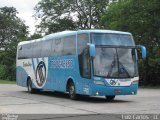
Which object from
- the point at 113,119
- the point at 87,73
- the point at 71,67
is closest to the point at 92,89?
the point at 87,73

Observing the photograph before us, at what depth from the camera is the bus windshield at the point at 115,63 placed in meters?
20.7

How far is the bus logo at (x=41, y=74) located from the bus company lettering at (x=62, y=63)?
5.84 ft

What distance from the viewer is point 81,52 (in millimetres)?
21719

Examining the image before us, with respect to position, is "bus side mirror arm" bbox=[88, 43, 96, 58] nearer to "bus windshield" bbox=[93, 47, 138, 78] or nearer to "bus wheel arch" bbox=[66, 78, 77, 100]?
"bus windshield" bbox=[93, 47, 138, 78]

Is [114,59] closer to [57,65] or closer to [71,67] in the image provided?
[71,67]

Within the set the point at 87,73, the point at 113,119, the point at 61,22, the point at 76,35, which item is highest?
the point at 61,22

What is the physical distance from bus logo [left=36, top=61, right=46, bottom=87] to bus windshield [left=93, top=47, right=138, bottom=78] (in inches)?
274

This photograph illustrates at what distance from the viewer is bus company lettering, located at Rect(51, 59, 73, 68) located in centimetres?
2298

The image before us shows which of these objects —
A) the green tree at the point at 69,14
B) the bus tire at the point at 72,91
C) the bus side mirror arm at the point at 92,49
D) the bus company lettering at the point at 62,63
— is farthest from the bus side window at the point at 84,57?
the green tree at the point at 69,14

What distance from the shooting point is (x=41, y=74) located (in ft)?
91.0

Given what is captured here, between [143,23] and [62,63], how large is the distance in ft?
67.6

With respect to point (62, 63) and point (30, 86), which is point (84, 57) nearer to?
point (62, 63)

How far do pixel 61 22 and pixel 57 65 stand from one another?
51753mm

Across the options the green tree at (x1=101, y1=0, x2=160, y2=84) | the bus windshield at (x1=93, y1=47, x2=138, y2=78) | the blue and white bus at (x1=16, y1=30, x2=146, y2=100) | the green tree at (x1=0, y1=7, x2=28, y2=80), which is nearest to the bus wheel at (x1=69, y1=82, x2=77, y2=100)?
the blue and white bus at (x1=16, y1=30, x2=146, y2=100)
